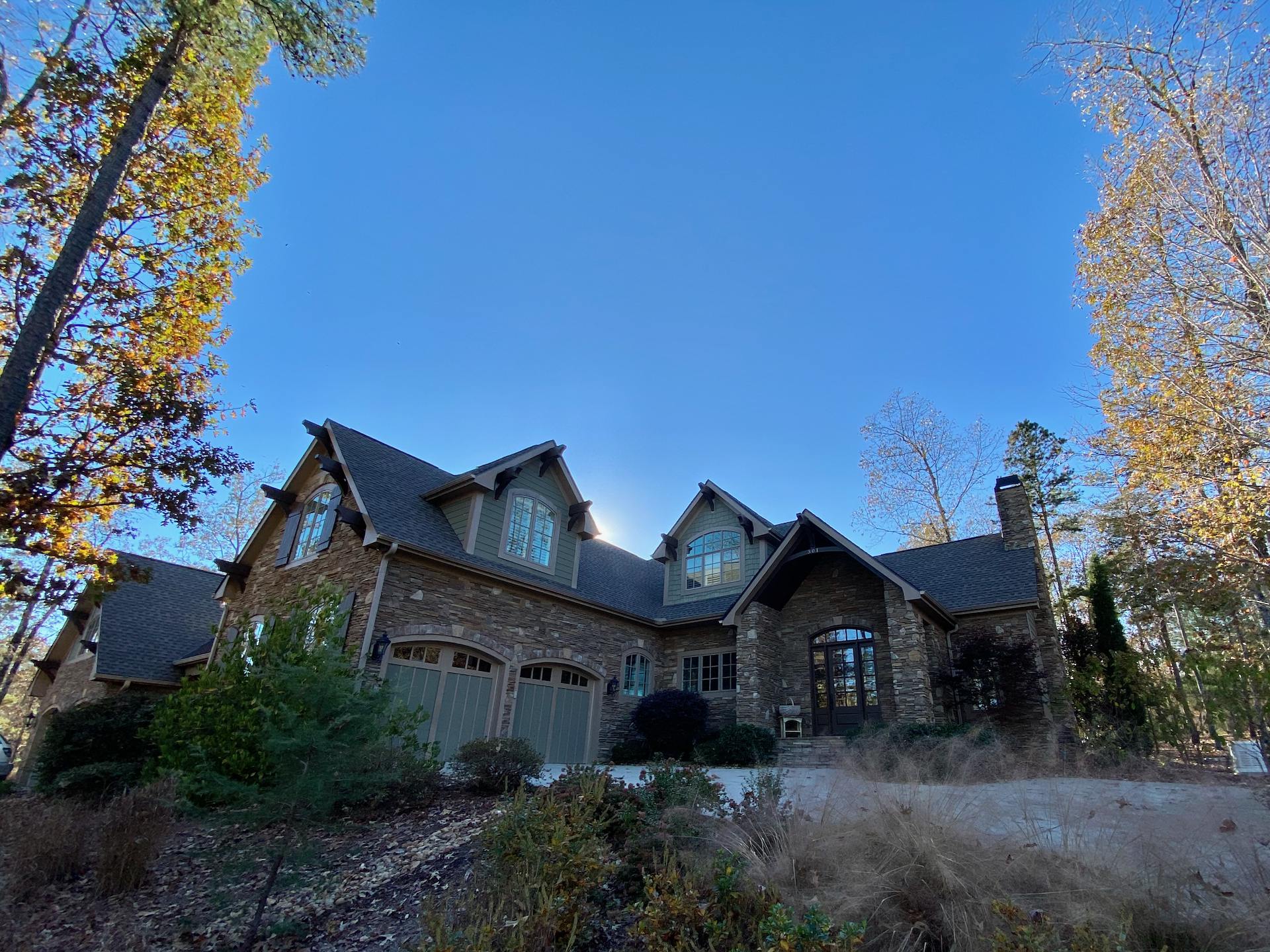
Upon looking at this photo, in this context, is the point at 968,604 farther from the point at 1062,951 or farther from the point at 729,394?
the point at 1062,951

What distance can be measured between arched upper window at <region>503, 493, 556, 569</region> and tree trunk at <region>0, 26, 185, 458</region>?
Answer: 25.3ft

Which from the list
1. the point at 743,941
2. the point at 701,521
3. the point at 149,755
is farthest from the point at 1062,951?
the point at 701,521

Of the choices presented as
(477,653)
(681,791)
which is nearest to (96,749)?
(477,653)

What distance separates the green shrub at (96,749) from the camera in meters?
10.1

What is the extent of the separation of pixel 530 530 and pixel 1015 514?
1141cm

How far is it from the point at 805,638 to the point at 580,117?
1150 centimetres

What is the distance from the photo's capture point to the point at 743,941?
11.6 feet

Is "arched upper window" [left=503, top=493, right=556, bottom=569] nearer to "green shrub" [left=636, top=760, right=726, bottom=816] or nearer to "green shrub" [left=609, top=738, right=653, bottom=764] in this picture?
"green shrub" [left=609, top=738, right=653, bottom=764]

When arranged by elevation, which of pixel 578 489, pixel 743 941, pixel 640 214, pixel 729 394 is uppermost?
pixel 640 214

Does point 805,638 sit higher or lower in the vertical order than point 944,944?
higher

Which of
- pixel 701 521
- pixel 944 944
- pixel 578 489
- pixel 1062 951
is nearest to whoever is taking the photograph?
pixel 1062 951

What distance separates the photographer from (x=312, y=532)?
13328 mm

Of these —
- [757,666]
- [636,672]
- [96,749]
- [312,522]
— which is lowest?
[96,749]

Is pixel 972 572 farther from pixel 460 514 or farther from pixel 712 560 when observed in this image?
pixel 460 514
